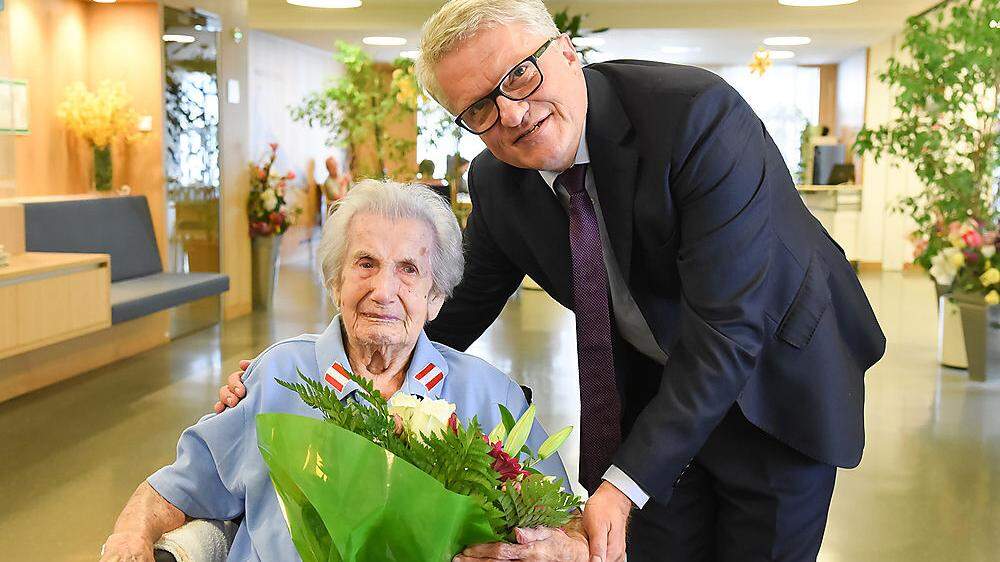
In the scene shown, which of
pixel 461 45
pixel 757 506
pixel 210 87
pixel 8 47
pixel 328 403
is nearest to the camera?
pixel 328 403

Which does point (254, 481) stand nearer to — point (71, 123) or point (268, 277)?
point (71, 123)

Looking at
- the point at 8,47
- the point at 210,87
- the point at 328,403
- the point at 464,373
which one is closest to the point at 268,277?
the point at 210,87

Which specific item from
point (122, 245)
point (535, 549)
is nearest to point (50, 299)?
point (122, 245)

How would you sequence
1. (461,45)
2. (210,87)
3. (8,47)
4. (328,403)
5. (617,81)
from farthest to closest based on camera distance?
(210,87), (8,47), (617,81), (461,45), (328,403)

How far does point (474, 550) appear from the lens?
1.26 metres

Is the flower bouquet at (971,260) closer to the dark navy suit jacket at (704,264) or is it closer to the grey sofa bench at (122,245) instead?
the dark navy suit jacket at (704,264)

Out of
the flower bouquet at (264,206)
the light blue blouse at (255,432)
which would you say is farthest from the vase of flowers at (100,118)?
the light blue blouse at (255,432)

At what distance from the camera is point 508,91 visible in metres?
1.61

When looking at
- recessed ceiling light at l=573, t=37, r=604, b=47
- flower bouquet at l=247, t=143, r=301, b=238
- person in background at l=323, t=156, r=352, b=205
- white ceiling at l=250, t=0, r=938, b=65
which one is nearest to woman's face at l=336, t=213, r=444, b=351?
person in background at l=323, t=156, r=352, b=205

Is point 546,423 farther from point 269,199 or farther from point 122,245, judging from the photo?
point 269,199

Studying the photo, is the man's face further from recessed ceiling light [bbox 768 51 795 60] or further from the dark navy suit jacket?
recessed ceiling light [bbox 768 51 795 60]

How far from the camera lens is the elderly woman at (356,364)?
186 cm

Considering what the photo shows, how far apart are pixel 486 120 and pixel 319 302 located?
8.19m

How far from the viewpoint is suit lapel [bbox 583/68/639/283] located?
1767 mm
